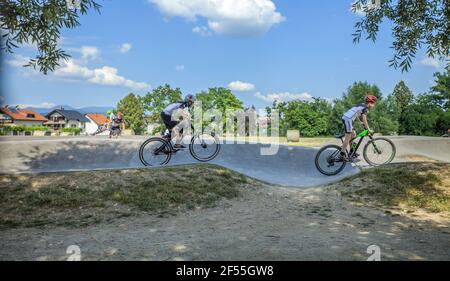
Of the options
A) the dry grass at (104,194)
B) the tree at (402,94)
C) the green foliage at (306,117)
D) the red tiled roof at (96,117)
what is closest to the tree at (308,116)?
→ the green foliage at (306,117)

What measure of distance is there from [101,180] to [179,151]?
4.10m

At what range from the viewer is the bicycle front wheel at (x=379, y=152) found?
13.8 metres

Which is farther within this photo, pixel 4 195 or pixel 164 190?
pixel 164 190

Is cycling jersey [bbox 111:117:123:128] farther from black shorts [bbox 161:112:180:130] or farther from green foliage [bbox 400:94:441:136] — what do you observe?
green foliage [bbox 400:94:441:136]

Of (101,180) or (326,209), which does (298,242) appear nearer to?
(326,209)

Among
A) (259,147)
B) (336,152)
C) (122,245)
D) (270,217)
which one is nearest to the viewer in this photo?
(122,245)

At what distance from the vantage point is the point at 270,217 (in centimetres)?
891

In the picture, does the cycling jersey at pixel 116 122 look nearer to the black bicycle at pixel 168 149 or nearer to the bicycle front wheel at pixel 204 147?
the black bicycle at pixel 168 149

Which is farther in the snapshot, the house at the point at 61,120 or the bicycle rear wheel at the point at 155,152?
the house at the point at 61,120

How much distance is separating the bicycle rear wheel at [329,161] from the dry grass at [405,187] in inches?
44.1

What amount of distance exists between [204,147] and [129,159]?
352 centimetres

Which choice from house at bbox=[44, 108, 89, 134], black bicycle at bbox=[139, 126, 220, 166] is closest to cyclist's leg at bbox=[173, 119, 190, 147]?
black bicycle at bbox=[139, 126, 220, 166]

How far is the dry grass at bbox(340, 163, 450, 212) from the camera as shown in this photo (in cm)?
1041

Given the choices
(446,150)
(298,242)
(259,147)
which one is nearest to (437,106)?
(446,150)
